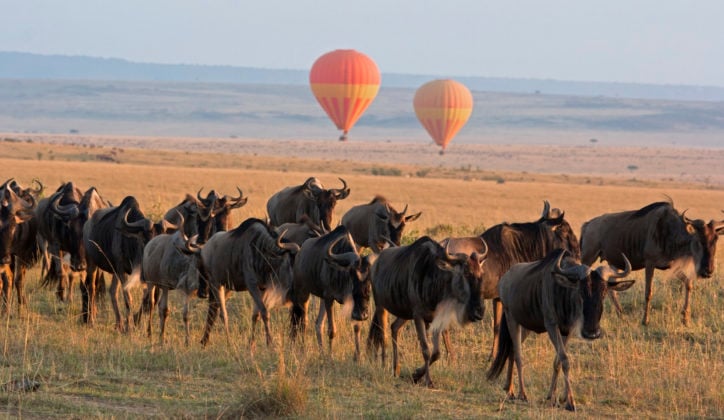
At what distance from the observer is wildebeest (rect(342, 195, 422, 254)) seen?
15078mm

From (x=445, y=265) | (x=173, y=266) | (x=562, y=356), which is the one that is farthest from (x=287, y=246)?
(x=562, y=356)

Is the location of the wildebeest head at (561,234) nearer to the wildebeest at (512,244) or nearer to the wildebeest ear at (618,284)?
the wildebeest at (512,244)

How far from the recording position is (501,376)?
34.9 ft

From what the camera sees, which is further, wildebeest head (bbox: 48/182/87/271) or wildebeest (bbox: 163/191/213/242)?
wildebeest (bbox: 163/191/213/242)

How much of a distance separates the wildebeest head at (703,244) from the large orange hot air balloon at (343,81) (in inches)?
2152

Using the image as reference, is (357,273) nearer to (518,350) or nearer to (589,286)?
(518,350)

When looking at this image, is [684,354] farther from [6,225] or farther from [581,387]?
[6,225]

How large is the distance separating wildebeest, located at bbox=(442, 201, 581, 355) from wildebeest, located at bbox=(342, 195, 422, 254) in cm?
283

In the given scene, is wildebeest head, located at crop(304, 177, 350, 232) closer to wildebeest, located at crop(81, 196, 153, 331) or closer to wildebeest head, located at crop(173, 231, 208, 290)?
wildebeest, located at crop(81, 196, 153, 331)

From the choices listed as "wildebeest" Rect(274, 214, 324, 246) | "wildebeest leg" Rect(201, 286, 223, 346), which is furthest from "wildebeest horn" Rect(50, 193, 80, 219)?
"wildebeest" Rect(274, 214, 324, 246)

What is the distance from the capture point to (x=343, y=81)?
2680 inches

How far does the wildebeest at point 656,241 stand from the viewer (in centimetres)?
1386

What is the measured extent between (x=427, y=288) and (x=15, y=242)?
5657 mm

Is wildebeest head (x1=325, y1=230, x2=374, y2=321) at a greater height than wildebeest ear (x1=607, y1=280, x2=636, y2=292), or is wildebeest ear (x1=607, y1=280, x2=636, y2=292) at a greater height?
wildebeest ear (x1=607, y1=280, x2=636, y2=292)
